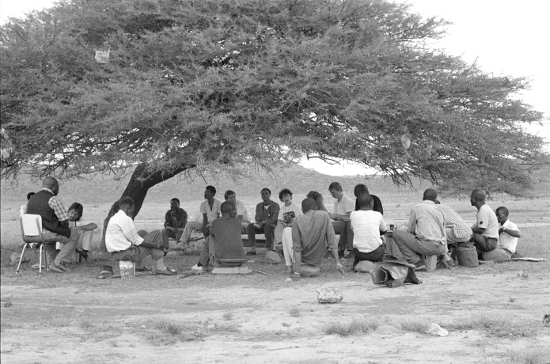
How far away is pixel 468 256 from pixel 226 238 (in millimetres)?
4380

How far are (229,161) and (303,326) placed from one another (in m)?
5.54

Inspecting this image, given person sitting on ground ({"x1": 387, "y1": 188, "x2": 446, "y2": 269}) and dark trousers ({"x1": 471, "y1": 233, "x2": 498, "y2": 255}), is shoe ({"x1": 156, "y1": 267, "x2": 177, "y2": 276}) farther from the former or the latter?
dark trousers ({"x1": 471, "y1": 233, "x2": 498, "y2": 255})

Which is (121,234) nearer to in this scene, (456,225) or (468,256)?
(456,225)

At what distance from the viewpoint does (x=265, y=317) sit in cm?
994

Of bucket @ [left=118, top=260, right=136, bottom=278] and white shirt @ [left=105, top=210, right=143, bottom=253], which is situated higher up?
white shirt @ [left=105, top=210, right=143, bottom=253]

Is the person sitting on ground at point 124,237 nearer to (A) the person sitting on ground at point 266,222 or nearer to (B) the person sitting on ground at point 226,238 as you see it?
(B) the person sitting on ground at point 226,238

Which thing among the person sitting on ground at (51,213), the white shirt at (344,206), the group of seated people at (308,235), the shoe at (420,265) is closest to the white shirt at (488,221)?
the group of seated people at (308,235)

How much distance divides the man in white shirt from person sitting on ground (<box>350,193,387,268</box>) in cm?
194

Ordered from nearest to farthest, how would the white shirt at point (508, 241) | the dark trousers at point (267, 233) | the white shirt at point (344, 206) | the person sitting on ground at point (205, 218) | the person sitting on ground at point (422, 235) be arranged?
the person sitting on ground at point (422, 235)
the white shirt at point (508, 241)
the white shirt at point (344, 206)
the dark trousers at point (267, 233)
the person sitting on ground at point (205, 218)

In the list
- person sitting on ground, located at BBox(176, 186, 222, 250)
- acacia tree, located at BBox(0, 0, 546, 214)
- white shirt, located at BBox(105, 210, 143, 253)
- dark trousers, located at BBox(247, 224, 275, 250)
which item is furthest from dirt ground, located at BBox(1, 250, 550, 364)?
person sitting on ground, located at BBox(176, 186, 222, 250)

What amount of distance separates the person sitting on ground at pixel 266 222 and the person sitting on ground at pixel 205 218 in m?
0.85

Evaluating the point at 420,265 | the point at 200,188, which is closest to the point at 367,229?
the point at 420,265

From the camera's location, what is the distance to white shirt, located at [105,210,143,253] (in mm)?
13398

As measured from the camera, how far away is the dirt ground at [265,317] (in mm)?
7844
